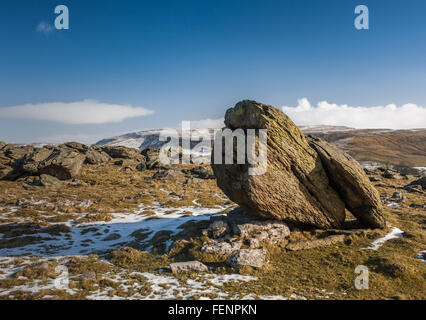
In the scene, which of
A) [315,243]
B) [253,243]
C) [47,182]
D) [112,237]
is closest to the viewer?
[253,243]

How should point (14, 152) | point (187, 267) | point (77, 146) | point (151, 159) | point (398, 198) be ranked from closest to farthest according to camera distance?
1. point (187, 267)
2. point (398, 198)
3. point (14, 152)
4. point (77, 146)
5. point (151, 159)

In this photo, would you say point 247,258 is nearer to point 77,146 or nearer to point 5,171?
point 5,171

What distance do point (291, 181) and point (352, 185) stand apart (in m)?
5.82

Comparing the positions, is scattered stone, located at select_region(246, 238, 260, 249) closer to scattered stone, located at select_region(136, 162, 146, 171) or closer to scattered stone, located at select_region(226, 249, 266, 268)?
scattered stone, located at select_region(226, 249, 266, 268)

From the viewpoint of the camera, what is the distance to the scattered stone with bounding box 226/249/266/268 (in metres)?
14.9

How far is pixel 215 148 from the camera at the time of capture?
790 inches

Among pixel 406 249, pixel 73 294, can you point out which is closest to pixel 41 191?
pixel 73 294

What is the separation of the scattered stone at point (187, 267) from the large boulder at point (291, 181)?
636cm

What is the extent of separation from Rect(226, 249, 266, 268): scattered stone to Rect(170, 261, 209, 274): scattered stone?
1.92 m

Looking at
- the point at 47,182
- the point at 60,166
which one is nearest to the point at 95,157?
the point at 60,166

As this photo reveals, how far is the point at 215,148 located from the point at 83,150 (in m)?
66.1

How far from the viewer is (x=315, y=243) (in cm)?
1856

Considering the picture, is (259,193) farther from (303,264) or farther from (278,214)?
(303,264)
